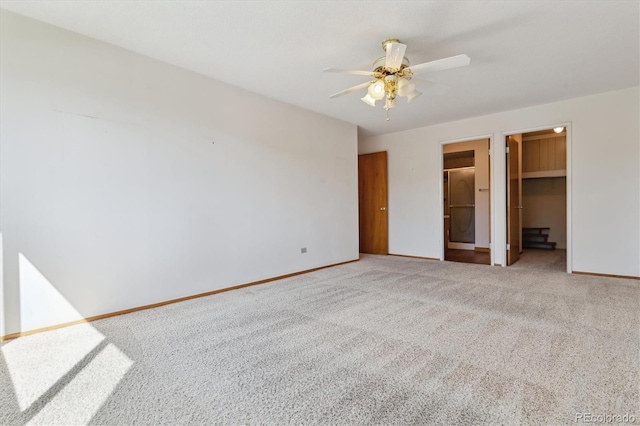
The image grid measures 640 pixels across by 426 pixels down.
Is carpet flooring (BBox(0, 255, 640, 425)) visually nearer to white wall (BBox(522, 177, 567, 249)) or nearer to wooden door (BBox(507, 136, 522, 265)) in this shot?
wooden door (BBox(507, 136, 522, 265))

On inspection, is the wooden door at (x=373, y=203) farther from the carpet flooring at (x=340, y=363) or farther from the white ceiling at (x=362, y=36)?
the carpet flooring at (x=340, y=363)

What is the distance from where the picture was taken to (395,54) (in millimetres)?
2488

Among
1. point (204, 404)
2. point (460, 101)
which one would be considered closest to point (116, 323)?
point (204, 404)

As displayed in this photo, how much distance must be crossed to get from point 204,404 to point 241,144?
3.06 m

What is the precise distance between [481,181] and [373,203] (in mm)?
2552

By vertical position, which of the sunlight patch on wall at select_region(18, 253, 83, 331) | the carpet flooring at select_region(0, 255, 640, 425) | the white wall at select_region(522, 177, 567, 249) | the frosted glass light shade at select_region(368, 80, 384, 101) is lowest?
the carpet flooring at select_region(0, 255, 640, 425)

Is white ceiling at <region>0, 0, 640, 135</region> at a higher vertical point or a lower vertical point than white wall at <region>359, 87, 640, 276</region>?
higher

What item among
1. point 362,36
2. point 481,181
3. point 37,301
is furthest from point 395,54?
point 481,181

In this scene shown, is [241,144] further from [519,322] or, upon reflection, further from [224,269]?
[519,322]

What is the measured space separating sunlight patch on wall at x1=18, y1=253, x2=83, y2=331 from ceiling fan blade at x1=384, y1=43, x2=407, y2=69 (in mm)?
3409

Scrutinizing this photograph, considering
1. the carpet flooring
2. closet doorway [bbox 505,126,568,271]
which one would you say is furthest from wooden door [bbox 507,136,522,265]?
the carpet flooring

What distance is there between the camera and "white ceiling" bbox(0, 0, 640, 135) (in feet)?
7.68

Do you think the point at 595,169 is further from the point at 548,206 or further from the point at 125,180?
the point at 125,180

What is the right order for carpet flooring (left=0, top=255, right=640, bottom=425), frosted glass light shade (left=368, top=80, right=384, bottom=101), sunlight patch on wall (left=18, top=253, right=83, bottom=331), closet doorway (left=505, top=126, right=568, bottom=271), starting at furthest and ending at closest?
closet doorway (left=505, top=126, right=568, bottom=271) → frosted glass light shade (left=368, top=80, right=384, bottom=101) → sunlight patch on wall (left=18, top=253, right=83, bottom=331) → carpet flooring (left=0, top=255, right=640, bottom=425)
